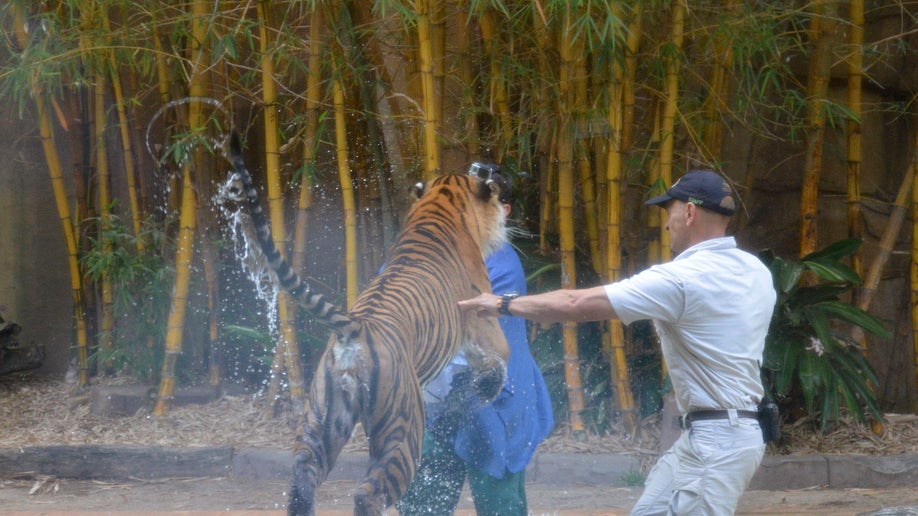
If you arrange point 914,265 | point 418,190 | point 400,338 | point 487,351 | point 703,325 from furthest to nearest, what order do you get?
1. point 914,265
2. point 418,190
3. point 487,351
4. point 400,338
5. point 703,325

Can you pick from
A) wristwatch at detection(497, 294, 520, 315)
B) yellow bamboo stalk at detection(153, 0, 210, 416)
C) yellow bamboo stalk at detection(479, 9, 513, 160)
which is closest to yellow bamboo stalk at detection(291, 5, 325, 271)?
yellow bamboo stalk at detection(153, 0, 210, 416)

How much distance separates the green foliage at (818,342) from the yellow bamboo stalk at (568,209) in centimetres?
95

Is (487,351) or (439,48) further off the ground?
(439,48)

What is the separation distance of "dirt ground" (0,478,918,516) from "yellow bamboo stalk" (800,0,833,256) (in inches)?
52.9

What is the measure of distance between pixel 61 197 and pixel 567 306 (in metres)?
4.13

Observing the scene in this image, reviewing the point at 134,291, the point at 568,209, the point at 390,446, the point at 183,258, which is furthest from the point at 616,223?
the point at 134,291

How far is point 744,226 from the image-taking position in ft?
20.2

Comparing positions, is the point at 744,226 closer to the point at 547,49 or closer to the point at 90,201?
the point at 547,49

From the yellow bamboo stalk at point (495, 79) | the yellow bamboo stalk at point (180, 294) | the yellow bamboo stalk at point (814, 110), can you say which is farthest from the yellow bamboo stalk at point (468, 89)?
the yellow bamboo stalk at point (814, 110)

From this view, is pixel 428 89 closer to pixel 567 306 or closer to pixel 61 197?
pixel 567 306

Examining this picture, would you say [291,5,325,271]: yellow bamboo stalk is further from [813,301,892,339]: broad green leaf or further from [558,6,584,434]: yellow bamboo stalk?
[813,301,892,339]: broad green leaf

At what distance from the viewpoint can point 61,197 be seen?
231 inches

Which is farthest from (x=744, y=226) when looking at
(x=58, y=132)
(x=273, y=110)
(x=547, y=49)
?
(x=58, y=132)

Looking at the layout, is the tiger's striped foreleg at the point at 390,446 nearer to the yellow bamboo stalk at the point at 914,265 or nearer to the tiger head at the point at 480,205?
the tiger head at the point at 480,205
